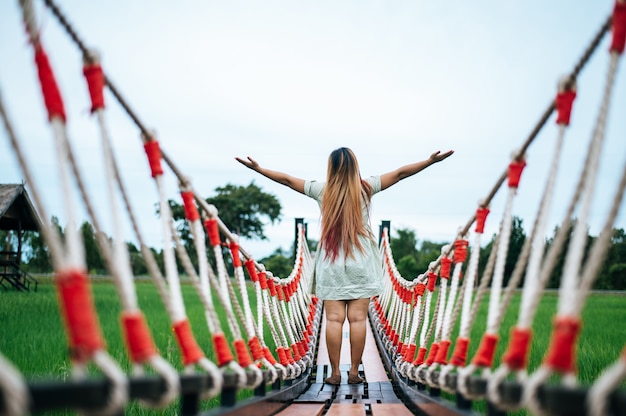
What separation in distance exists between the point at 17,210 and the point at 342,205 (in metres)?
11.7

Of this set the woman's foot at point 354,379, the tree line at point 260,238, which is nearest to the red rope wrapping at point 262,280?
the woman's foot at point 354,379

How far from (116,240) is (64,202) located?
15 cm

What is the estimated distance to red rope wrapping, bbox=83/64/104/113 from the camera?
1238 mm

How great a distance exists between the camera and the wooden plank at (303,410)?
7.09 feet

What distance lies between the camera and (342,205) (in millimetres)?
2855

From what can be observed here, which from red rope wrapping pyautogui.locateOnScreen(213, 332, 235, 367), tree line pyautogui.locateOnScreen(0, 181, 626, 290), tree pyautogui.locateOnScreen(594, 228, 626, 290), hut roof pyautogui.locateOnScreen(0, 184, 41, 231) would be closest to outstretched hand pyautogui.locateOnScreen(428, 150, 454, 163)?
red rope wrapping pyautogui.locateOnScreen(213, 332, 235, 367)

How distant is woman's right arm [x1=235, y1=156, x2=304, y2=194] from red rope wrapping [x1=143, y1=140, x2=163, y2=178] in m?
1.52

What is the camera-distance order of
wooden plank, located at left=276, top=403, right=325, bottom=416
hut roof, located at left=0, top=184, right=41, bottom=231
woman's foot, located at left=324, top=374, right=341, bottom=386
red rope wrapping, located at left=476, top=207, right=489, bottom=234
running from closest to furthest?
1. red rope wrapping, located at left=476, top=207, right=489, bottom=234
2. wooden plank, located at left=276, top=403, right=325, bottom=416
3. woman's foot, located at left=324, top=374, right=341, bottom=386
4. hut roof, located at left=0, top=184, right=41, bottom=231

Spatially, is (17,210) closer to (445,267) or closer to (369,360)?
(369,360)

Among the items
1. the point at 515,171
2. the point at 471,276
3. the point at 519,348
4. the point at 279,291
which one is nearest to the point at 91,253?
the point at 279,291

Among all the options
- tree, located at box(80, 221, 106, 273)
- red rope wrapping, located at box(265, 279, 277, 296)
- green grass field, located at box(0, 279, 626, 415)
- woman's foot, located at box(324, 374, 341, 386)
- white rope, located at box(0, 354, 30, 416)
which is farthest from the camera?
tree, located at box(80, 221, 106, 273)

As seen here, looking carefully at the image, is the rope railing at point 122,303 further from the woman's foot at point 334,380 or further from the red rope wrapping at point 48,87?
the woman's foot at point 334,380

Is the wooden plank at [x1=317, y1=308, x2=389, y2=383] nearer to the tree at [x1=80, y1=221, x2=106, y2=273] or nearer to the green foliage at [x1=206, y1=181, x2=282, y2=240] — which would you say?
the tree at [x1=80, y1=221, x2=106, y2=273]

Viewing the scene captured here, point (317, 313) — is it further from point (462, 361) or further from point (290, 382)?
point (462, 361)
